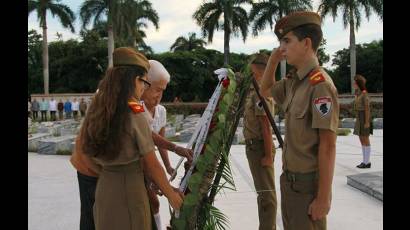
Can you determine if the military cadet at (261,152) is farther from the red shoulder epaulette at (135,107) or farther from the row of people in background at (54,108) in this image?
the row of people in background at (54,108)

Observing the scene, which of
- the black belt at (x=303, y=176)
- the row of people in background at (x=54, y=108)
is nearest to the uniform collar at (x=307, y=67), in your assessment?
the black belt at (x=303, y=176)

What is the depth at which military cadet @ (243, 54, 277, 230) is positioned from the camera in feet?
11.1

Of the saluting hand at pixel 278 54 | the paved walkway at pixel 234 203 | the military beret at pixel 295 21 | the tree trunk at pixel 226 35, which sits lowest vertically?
the paved walkway at pixel 234 203

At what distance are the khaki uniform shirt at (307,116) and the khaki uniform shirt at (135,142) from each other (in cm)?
78

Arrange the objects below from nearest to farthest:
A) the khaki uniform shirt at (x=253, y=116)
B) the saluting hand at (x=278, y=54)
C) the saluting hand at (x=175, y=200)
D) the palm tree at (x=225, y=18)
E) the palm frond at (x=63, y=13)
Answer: the saluting hand at (x=175, y=200)
the saluting hand at (x=278, y=54)
the khaki uniform shirt at (x=253, y=116)
the palm tree at (x=225, y=18)
the palm frond at (x=63, y=13)

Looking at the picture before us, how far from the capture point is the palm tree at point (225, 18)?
3408 cm

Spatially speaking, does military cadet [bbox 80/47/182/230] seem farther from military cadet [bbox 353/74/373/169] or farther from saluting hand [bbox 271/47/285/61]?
military cadet [bbox 353/74/373/169]

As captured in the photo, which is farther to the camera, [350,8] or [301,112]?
[350,8]

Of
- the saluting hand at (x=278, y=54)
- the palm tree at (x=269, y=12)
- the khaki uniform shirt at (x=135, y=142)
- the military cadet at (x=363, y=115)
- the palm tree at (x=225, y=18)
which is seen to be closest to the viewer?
the khaki uniform shirt at (x=135, y=142)

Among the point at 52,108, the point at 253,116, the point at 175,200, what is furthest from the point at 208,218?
the point at 52,108

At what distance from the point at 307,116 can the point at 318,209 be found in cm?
49

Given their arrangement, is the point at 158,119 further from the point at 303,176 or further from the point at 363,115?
the point at 363,115

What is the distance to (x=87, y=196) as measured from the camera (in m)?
2.80

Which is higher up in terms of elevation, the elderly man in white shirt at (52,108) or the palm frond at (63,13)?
the palm frond at (63,13)
